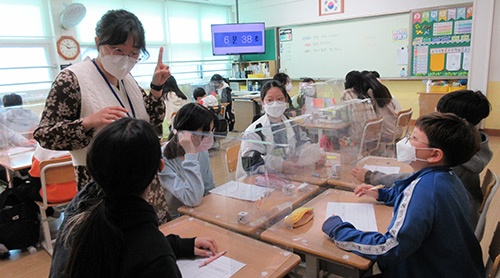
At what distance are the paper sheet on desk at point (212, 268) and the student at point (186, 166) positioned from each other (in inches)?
20.2

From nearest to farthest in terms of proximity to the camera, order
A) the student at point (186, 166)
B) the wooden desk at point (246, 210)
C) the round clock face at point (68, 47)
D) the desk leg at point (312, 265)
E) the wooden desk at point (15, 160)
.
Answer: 1. the desk leg at point (312, 265)
2. the wooden desk at point (246, 210)
3. the student at point (186, 166)
4. the wooden desk at point (15, 160)
5. the round clock face at point (68, 47)

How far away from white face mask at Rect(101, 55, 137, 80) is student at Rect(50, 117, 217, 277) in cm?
60

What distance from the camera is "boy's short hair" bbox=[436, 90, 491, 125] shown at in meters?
1.76

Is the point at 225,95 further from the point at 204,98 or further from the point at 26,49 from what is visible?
the point at 26,49

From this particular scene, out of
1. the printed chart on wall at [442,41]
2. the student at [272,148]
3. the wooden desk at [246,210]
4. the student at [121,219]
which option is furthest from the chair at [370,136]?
the printed chart on wall at [442,41]

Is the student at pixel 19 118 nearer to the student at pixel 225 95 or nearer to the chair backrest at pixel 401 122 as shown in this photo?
the student at pixel 225 95

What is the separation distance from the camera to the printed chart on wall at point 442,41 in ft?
18.3

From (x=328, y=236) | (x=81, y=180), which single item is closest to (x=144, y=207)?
(x=81, y=180)

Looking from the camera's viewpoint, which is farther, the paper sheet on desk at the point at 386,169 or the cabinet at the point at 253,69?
the cabinet at the point at 253,69

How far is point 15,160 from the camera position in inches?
116

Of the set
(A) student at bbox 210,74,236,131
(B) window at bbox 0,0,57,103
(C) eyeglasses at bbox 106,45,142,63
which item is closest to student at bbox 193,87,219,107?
(A) student at bbox 210,74,236,131

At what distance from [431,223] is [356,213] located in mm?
458

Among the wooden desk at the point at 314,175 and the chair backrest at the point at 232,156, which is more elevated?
the chair backrest at the point at 232,156

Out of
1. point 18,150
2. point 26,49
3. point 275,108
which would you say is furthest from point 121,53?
point 26,49
